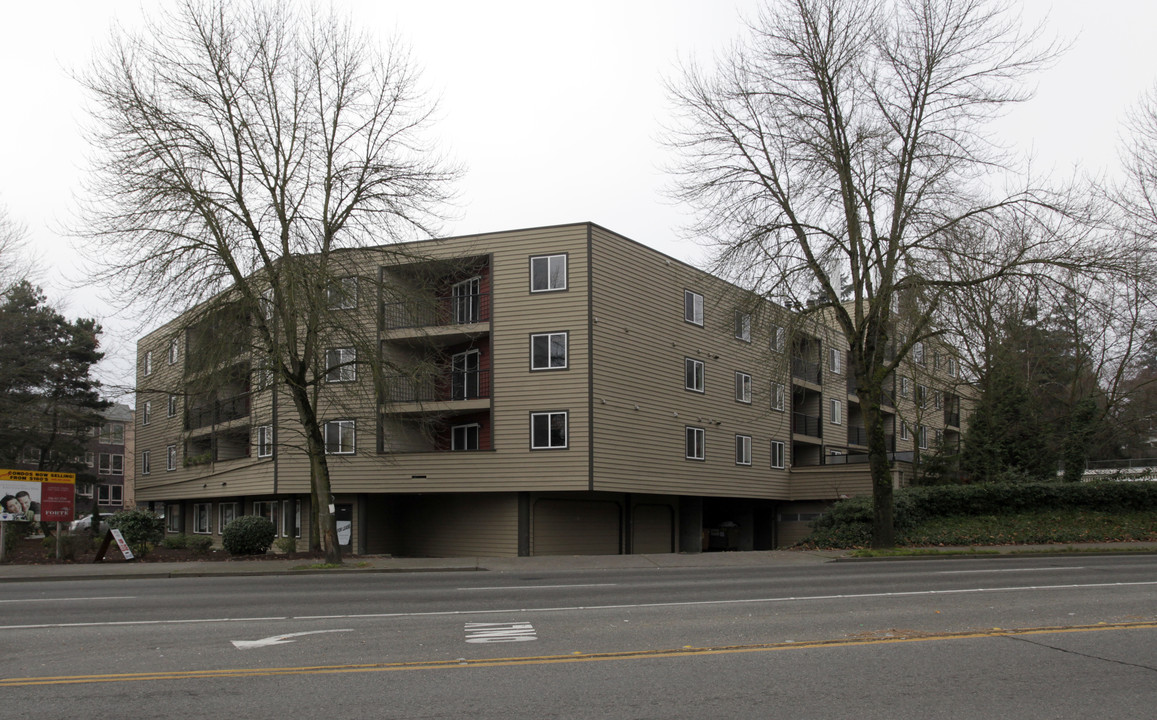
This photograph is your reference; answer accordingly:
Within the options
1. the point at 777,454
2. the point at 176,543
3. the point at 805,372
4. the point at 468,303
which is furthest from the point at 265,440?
the point at 805,372

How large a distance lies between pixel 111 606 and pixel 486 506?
58.5 feet

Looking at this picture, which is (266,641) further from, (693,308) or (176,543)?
(176,543)

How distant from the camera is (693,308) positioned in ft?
113

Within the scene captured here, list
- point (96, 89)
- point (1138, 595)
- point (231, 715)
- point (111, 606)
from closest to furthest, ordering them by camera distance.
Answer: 1. point (231, 715)
2. point (1138, 595)
3. point (111, 606)
4. point (96, 89)

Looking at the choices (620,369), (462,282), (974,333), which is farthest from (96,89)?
(974,333)

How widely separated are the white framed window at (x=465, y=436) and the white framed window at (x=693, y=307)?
8708 mm

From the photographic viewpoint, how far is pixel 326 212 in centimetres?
2352

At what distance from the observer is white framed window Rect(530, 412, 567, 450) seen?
29062 mm

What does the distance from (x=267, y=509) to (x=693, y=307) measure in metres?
18.5

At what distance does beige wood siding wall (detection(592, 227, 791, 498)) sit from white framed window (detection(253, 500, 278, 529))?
1412 centimetres

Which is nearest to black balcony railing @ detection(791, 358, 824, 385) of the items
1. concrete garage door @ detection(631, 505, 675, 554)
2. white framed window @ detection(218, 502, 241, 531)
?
concrete garage door @ detection(631, 505, 675, 554)

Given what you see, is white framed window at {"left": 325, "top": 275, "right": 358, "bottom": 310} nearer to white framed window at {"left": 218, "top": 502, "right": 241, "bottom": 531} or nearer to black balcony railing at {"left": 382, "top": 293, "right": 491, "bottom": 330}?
black balcony railing at {"left": 382, "top": 293, "right": 491, "bottom": 330}

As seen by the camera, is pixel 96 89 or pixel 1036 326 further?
pixel 1036 326

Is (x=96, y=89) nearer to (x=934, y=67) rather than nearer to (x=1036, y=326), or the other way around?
(x=934, y=67)
